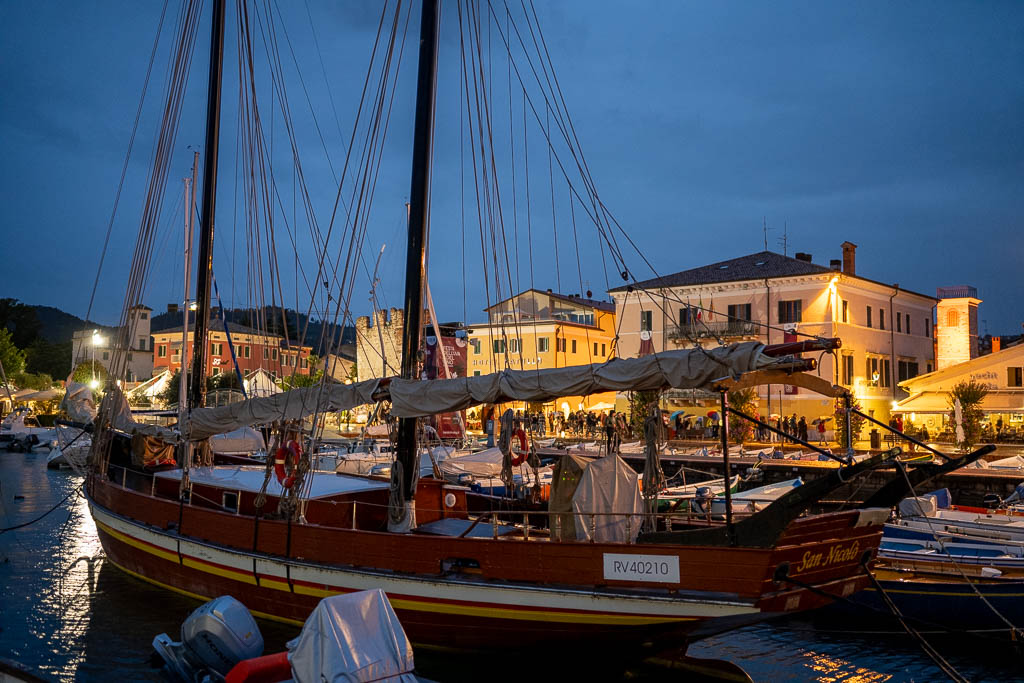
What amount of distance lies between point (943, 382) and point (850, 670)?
112ft

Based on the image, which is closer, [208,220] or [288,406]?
[288,406]

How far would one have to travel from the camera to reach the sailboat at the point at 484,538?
1039 centimetres

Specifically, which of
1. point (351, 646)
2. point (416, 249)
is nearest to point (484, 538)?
point (351, 646)

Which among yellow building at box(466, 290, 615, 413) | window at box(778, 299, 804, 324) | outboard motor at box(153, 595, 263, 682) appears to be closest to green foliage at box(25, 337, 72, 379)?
yellow building at box(466, 290, 615, 413)

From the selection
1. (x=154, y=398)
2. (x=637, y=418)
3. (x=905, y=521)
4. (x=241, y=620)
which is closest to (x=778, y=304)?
(x=637, y=418)

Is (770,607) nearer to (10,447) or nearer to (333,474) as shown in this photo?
(333,474)

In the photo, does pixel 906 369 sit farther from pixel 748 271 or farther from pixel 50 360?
pixel 50 360

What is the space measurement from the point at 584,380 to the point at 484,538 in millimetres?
2563

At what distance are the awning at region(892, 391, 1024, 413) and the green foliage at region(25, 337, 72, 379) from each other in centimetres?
8490

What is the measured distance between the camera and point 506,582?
1152 centimetres

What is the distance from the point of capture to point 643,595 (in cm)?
1066

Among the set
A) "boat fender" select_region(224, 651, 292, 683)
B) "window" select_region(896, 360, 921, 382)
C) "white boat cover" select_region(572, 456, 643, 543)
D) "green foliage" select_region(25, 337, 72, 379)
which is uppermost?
"green foliage" select_region(25, 337, 72, 379)

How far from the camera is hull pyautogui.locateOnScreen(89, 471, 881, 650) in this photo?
10.4 meters

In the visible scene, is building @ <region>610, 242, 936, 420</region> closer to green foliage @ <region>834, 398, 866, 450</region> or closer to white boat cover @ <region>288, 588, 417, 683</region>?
green foliage @ <region>834, 398, 866, 450</region>
